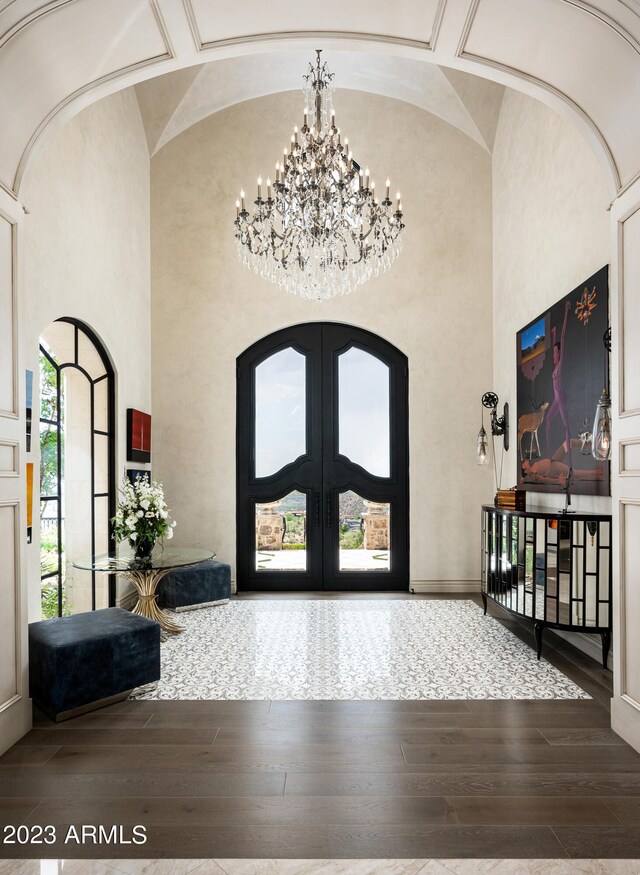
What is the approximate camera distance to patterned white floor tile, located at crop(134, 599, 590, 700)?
11.6 ft

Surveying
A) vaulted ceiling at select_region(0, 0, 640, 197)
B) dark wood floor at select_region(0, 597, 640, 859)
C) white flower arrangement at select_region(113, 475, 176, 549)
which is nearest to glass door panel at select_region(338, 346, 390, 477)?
white flower arrangement at select_region(113, 475, 176, 549)

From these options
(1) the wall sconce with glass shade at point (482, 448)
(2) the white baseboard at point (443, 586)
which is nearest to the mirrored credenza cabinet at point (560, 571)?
(1) the wall sconce with glass shade at point (482, 448)

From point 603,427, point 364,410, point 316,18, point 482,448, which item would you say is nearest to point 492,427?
point 482,448

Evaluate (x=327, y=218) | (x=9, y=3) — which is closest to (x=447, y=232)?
(x=327, y=218)

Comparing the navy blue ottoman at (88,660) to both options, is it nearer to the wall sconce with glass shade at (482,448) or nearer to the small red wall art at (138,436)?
the small red wall art at (138,436)

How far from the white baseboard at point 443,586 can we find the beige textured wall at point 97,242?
333 cm

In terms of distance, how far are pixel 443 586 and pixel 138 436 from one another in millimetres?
3616

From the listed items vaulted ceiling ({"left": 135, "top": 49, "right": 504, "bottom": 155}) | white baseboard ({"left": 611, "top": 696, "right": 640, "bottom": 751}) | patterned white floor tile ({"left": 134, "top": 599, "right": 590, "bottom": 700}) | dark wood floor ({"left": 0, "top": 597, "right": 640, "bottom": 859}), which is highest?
vaulted ceiling ({"left": 135, "top": 49, "right": 504, "bottom": 155})

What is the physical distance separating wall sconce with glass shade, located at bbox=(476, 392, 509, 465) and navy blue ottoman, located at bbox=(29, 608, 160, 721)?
383 cm

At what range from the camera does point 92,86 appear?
9.99ft

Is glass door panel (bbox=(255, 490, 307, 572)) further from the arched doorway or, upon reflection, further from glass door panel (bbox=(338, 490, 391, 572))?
the arched doorway

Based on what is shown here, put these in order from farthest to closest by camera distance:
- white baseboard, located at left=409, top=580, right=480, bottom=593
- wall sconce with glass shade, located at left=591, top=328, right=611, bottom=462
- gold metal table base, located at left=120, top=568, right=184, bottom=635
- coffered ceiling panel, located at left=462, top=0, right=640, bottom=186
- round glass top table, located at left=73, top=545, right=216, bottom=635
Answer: white baseboard, located at left=409, top=580, right=480, bottom=593 < gold metal table base, located at left=120, top=568, right=184, bottom=635 < round glass top table, located at left=73, top=545, right=216, bottom=635 < wall sconce with glass shade, located at left=591, top=328, right=611, bottom=462 < coffered ceiling panel, located at left=462, top=0, right=640, bottom=186

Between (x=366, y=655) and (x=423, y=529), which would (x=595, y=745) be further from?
(x=423, y=529)

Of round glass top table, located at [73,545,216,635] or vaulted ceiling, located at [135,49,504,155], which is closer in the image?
round glass top table, located at [73,545,216,635]
